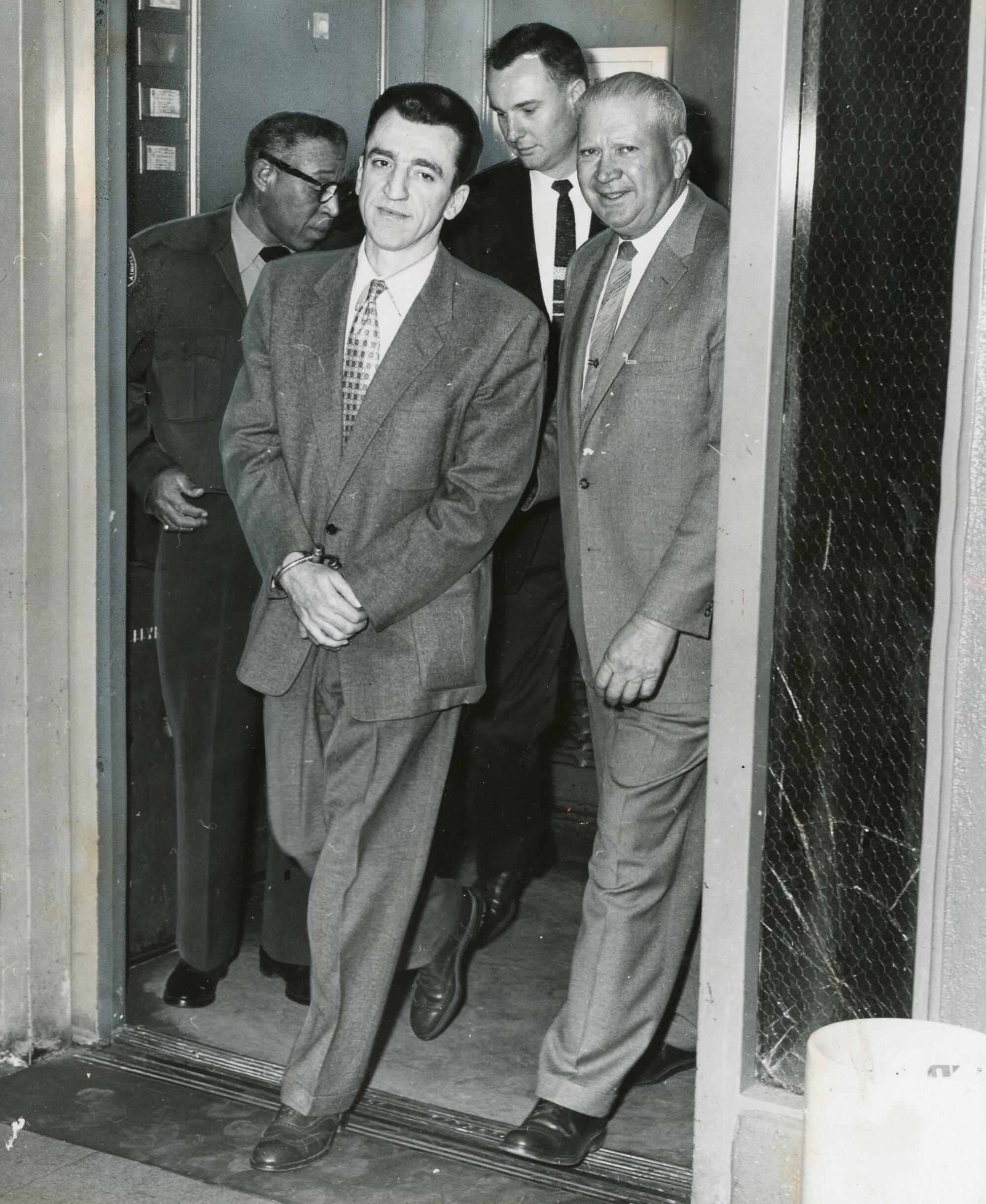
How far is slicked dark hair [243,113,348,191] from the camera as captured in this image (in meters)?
3.26

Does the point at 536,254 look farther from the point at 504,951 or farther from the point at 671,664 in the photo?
the point at 504,951

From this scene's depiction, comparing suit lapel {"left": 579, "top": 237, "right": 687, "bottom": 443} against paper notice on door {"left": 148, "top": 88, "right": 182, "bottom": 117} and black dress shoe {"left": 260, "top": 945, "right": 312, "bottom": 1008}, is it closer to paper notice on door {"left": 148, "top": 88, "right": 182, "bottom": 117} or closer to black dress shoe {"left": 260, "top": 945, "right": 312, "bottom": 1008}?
paper notice on door {"left": 148, "top": 88, "right": 182, "bottom": 117}

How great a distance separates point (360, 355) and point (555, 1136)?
4.84ft

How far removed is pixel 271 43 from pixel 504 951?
2.19m

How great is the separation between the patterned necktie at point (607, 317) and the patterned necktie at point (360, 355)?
39cm

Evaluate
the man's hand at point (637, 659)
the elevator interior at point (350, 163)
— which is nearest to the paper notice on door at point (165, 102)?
the elevator interior at point (350, 163)

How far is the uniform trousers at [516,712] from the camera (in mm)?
3520

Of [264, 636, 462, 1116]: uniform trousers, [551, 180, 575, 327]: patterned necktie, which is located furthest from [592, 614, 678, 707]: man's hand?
[551, 180, 575, 327]: patterned necktie

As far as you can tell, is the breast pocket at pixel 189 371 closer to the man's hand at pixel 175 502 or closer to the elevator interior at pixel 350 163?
the man's hand at pixel 175 502

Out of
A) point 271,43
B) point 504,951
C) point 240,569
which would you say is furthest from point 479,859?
point 271,43

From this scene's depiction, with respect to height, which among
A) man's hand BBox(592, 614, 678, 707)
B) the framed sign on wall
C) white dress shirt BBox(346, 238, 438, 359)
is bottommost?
man's hand BBox(592, 614, 678, 707)

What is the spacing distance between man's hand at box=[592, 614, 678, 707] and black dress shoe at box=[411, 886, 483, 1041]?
854mm

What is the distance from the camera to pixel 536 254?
10.6ft

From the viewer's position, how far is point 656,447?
9.43 ft
